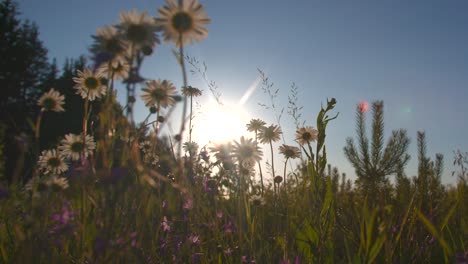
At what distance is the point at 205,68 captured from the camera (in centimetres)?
308

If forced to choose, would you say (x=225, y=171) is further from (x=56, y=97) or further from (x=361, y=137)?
(x=361, y=137)

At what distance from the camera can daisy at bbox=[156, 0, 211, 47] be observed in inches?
53.1

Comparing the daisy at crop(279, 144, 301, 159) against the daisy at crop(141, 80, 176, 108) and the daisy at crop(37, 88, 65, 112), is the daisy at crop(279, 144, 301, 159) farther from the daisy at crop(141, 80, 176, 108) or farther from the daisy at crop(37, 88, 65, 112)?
the daisy at crop(37, 88, 65, 112)

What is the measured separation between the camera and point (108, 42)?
1250mm

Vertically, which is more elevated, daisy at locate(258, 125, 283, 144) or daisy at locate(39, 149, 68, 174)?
daisy at locate(258, 125, 283, 144)

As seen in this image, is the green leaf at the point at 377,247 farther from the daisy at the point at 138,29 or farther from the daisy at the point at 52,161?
the daisy at the point at 52,161

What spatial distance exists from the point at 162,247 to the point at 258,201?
133 cm

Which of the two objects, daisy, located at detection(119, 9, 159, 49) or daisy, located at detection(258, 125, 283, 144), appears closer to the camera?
daisy, located at detection(119, 9, 159, 49)

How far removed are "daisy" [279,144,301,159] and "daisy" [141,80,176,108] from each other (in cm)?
192

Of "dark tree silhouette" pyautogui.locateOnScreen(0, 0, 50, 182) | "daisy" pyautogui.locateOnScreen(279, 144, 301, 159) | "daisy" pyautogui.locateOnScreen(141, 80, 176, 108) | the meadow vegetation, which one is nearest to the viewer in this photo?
the meadow vegetation

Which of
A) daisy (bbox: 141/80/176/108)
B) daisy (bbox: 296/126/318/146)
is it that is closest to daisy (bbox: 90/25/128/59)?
daisy (bbox: 141/80/176/108)

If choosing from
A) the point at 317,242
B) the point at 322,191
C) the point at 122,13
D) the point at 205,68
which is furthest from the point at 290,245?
the point at 205,68

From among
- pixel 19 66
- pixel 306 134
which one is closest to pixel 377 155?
pixel 306 134

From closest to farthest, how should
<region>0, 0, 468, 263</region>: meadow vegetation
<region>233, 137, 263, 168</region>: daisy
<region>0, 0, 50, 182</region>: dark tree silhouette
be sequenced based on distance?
<region>0, 0, 468, 263</region>: meadow vegetation < <region>233, 137, 263, 168</region>: daisy < <region>0, 0, 50, 182</region>: dark tree silhouette
